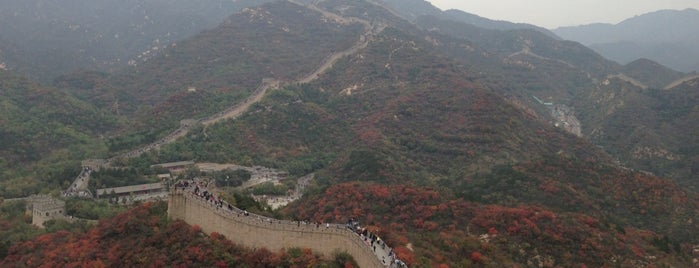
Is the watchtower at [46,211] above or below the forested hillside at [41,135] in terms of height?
above

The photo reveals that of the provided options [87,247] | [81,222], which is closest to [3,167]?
[81,222]

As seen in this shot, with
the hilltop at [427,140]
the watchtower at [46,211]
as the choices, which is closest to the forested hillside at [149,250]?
the hilltop at [427,140]

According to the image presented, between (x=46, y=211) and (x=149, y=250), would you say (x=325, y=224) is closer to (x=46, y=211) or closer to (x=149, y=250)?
(x=149, y=250)

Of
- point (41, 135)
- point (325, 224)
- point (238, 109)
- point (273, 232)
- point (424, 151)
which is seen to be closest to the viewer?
point (325, 224)

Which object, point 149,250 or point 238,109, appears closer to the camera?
point 149,250

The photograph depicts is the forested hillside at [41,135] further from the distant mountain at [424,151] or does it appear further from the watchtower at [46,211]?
the watchtower at [46,211]

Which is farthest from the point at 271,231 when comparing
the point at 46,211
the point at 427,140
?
the point at 427,140

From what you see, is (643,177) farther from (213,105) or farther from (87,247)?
(213,105)

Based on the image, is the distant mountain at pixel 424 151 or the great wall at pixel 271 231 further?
the distant mountain at pixel 424 151

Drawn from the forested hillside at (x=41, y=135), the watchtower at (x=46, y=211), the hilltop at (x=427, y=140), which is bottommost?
the forested hillside at (x=41, y=135)

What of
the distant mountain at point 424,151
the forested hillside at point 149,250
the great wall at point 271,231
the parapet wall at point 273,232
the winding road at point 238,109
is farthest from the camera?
the winding road at point 238,109
